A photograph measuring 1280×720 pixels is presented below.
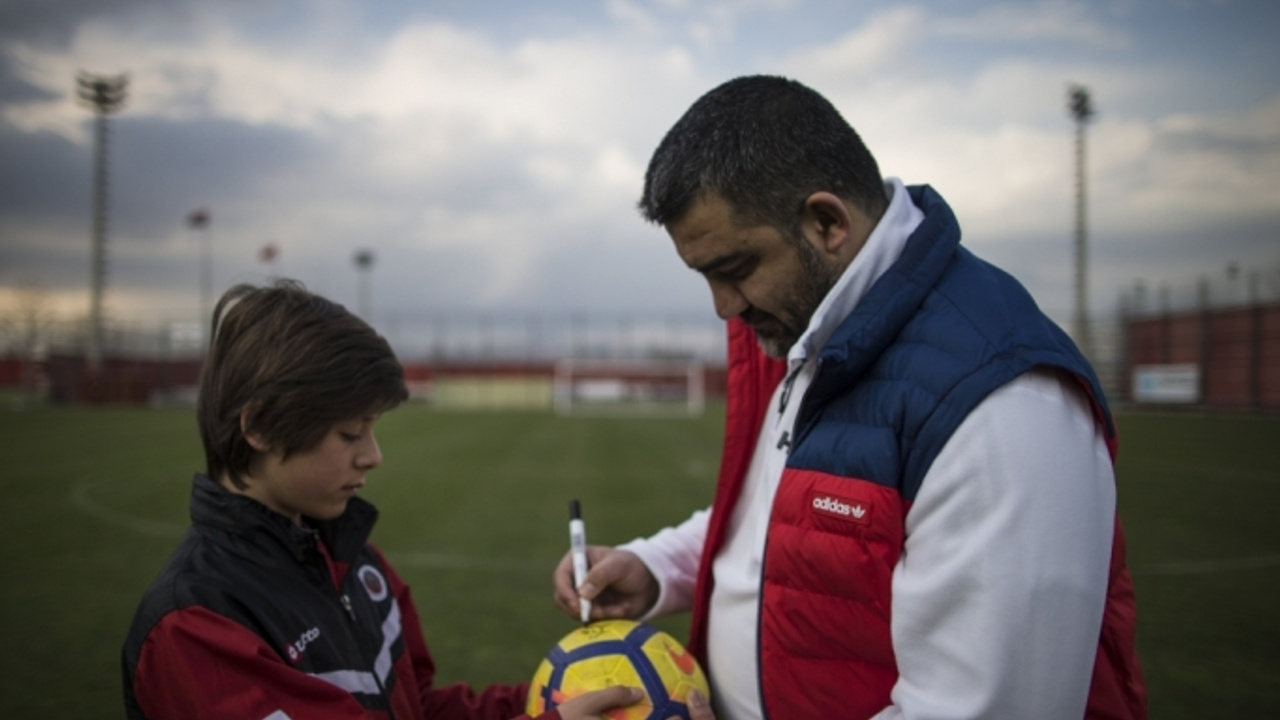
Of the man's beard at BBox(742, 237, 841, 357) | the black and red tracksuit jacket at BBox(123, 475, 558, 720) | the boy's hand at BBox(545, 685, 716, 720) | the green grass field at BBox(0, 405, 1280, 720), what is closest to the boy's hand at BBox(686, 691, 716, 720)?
the boy's hand at BBox(545, 685, 716, 720)

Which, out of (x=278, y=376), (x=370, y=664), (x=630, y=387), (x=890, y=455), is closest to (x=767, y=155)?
(x=890, y=455)

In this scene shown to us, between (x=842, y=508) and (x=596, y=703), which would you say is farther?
(x=596, y=703)

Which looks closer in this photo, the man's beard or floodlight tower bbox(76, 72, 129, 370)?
the man's beard

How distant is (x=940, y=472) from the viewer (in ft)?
4.18

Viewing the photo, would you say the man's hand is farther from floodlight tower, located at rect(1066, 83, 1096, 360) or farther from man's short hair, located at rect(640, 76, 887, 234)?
floodlight tower, located at rect(1066, 83, 1096, 360)

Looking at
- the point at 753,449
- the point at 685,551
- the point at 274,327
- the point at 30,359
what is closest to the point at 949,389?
the point at 753,449

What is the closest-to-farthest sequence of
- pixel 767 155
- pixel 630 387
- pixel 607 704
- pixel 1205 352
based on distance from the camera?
pixel 767 155 < pixel 607 704 < pixel 1205 352 < pixel 630 387

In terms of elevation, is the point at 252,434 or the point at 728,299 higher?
the point at 728,299

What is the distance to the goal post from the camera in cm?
3653

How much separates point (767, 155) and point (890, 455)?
1.94ft

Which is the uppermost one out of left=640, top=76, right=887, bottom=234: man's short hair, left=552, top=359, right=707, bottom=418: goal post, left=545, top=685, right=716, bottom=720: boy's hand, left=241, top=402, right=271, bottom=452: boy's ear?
left=640, top=76, right=887, bottom=234: man's short hair

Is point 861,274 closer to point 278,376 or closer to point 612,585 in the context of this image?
point 612,585

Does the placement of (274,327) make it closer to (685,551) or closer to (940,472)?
(685,551)

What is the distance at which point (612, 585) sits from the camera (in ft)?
7.33
